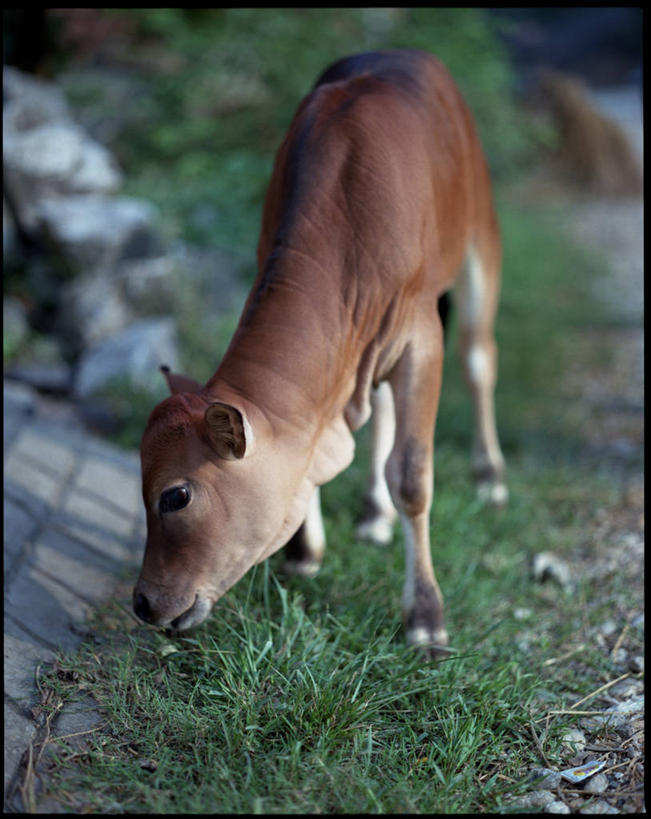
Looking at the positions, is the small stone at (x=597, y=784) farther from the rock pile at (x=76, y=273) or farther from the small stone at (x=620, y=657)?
the rock pile at (x=76, y=273)

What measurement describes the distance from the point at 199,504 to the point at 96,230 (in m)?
4.18

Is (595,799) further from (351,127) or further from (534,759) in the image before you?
(351,127)

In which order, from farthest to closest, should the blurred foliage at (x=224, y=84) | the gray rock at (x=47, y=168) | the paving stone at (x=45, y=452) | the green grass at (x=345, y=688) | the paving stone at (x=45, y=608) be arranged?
the blurred foliage at (x=224, y=84), the gray rock at (x=47, y=168), the paving stone at (x=45, y=452), the paving stone at (x=45, y=608), the green grass at (x=345, y=688)

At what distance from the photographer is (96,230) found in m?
6.07

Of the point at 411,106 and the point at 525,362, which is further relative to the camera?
the point at 525,362

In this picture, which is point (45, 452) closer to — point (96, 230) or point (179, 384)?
point (179, 384)

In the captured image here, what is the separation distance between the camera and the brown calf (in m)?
2.41

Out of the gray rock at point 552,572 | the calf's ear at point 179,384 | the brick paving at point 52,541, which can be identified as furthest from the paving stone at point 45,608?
the gray rock at point 552,572

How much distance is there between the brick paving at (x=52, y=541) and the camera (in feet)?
8.11

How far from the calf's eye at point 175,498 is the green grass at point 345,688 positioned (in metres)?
0.52

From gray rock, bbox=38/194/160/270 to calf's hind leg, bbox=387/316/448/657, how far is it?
12.2ft

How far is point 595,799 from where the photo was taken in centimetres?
229

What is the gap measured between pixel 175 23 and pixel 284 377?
24.5ft

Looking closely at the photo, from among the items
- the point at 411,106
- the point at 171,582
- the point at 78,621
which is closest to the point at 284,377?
the point at 171,582
